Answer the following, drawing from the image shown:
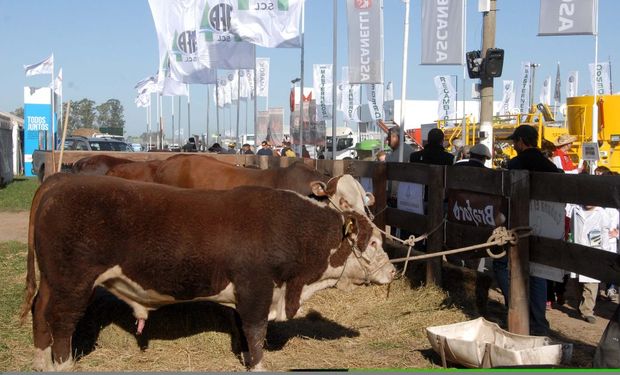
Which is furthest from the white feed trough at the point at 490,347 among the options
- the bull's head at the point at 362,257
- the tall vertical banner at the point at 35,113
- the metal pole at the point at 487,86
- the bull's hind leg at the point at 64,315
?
the tall vertical banner at the point at 35,113

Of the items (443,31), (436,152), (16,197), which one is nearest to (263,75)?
(16,197)

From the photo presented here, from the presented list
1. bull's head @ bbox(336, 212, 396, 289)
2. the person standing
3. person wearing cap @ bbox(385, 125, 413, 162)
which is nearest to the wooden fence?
the person standing

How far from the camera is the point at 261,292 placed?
5348mm

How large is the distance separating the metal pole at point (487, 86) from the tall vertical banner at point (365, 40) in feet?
14.1

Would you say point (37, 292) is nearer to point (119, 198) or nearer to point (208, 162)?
point (119, 198)

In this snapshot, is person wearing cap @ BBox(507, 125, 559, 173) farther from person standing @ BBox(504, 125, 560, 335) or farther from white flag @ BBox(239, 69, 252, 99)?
white flag @ BBox(239, 69, 252, 99)

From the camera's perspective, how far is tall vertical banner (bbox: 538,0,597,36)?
1273cm

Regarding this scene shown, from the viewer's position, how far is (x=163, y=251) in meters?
5.26

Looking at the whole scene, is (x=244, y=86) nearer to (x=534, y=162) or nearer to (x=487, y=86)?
(x=487, y=86)

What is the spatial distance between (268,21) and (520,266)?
12256 millimetres

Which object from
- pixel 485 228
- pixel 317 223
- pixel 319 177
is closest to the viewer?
pixel 317 223

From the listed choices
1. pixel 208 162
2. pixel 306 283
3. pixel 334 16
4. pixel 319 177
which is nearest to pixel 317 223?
pixel 306 283

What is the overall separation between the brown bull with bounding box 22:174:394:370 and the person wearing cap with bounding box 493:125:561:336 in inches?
82.7

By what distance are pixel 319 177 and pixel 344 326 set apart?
6.34 ft
